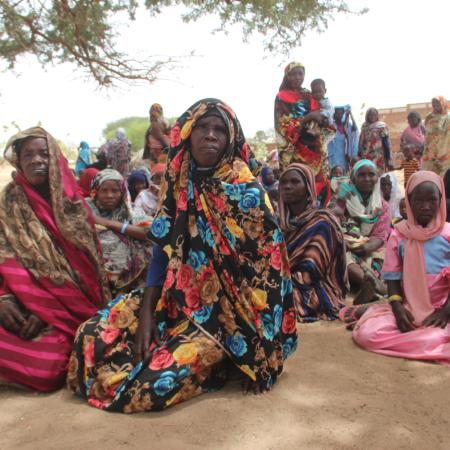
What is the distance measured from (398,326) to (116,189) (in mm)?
2402

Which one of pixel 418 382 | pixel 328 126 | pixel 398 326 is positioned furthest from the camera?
pixel 328 126

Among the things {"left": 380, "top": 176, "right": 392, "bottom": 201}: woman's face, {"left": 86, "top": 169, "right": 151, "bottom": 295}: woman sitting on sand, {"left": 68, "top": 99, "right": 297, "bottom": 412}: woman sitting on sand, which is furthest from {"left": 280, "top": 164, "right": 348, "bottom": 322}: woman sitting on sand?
{"left": 380, "top": 176, "right": 392, "bottom": 201}: woman's face

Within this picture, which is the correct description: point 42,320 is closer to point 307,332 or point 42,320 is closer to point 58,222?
point 58,222

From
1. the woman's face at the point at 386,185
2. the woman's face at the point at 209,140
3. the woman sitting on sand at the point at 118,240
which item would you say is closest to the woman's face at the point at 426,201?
the woman's face at the point at 209,140

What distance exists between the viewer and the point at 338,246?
462 centimetres

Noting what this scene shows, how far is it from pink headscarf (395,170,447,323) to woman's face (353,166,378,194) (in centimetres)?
204

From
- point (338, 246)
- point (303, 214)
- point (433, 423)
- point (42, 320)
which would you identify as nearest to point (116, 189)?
point (42, 320)

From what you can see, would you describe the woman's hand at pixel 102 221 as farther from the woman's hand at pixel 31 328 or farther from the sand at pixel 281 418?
the sand at pixel 281 418

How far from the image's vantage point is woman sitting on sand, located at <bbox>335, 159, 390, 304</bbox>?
17.4 feet

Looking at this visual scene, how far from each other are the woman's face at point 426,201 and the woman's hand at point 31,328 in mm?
2663

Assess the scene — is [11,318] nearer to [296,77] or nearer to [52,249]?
[52,249]

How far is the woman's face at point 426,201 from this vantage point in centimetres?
361

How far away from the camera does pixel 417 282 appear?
12.0ft

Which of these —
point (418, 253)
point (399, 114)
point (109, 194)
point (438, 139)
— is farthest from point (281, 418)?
point (399, 114)
